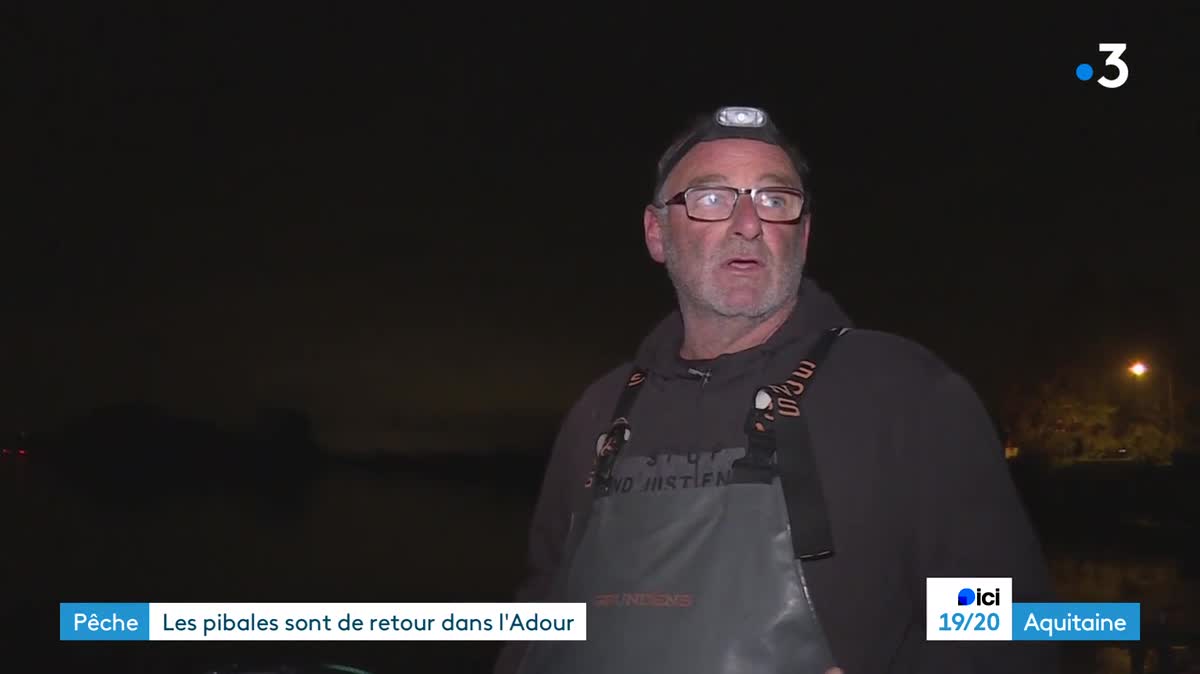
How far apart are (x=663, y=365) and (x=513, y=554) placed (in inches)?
2930

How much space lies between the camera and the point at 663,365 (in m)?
3.58

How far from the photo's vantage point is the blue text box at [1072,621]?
2.77 m

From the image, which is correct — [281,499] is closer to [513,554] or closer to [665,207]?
[513,554]

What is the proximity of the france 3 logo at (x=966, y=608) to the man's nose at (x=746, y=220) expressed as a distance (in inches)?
49.7

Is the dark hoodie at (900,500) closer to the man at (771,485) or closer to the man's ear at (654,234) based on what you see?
the man at (771,485)

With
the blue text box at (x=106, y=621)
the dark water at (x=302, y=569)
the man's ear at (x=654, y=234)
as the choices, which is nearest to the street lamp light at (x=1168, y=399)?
the dark water at (x=302, y=569)

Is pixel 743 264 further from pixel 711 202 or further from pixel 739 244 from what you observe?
pixel 711 202

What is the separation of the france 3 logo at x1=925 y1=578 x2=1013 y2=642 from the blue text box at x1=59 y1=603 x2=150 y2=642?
5724 millimetres

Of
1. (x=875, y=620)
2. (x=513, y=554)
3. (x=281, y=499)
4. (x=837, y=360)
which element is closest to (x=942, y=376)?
(x=837, y=360)

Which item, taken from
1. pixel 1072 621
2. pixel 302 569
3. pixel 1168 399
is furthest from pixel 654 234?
pixel 302 569

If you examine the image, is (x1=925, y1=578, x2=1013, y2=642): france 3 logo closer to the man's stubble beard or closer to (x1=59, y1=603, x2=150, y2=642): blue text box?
the man's stubble beard

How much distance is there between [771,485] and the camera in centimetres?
298

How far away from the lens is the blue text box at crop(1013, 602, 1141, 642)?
2773 mm
